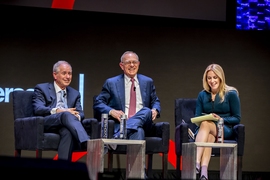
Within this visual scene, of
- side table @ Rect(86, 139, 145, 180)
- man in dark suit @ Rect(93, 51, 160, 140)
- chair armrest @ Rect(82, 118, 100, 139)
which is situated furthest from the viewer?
man in dark suit @ Rect(93, 51, 160, 140)

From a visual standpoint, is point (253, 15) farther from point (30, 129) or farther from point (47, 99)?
point (30, 129)

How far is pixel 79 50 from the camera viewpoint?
6.55 m

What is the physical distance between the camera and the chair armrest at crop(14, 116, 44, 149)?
15.7ft

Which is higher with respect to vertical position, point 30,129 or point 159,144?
point 30,129

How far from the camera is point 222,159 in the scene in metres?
4.65

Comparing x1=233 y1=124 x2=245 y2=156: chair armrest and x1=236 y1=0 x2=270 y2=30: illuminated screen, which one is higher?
x1=236 y1=0 x2=270 y2=30: illuminated screen

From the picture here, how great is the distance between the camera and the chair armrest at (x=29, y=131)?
478cm

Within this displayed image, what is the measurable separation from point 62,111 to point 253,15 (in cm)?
319

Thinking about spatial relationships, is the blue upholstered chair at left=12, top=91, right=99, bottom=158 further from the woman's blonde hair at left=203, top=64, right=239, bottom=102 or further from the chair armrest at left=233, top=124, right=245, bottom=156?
the chair armrest at left=233, top=124, right=245, bottom=156

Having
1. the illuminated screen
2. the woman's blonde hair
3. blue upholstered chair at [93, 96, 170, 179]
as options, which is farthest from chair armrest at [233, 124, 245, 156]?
the illuminated screen

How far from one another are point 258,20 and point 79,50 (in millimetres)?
2390

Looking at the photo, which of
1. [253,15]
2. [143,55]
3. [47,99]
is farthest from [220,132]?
[253,15]

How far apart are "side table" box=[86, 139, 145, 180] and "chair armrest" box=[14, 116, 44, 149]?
0.54 m

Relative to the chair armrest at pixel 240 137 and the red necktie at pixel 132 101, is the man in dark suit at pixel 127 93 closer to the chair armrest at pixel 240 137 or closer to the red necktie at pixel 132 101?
the red necktie at pixel 132 101
